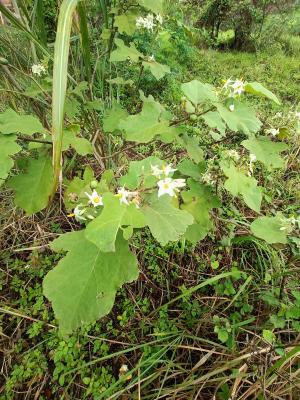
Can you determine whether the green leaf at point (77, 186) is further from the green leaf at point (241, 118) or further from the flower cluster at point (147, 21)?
the flower cluster at point (147, 21)

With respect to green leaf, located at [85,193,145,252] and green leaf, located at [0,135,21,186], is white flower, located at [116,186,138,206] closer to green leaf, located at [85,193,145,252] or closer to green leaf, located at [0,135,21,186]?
green leaf, located at [85,193,145,252]

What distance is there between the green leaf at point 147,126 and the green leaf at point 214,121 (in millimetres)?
132

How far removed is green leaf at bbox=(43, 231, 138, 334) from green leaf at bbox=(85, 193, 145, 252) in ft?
0.39

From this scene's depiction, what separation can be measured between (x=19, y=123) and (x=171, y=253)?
1.16m

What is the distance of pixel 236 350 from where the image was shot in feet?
4.87

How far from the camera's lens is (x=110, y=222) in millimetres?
859

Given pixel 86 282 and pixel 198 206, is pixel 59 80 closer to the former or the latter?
pixel 86 282

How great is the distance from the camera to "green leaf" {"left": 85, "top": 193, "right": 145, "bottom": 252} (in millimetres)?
819

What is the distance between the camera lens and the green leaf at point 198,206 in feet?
4.47

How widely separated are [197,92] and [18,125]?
68 cm

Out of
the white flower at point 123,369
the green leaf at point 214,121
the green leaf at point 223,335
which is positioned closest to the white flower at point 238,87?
the green leaf at point 214,121

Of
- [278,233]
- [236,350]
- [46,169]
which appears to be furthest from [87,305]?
[236,350]

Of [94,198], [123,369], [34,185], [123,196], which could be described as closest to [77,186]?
[34,185]

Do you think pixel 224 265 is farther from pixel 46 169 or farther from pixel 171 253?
pixel 46 169
